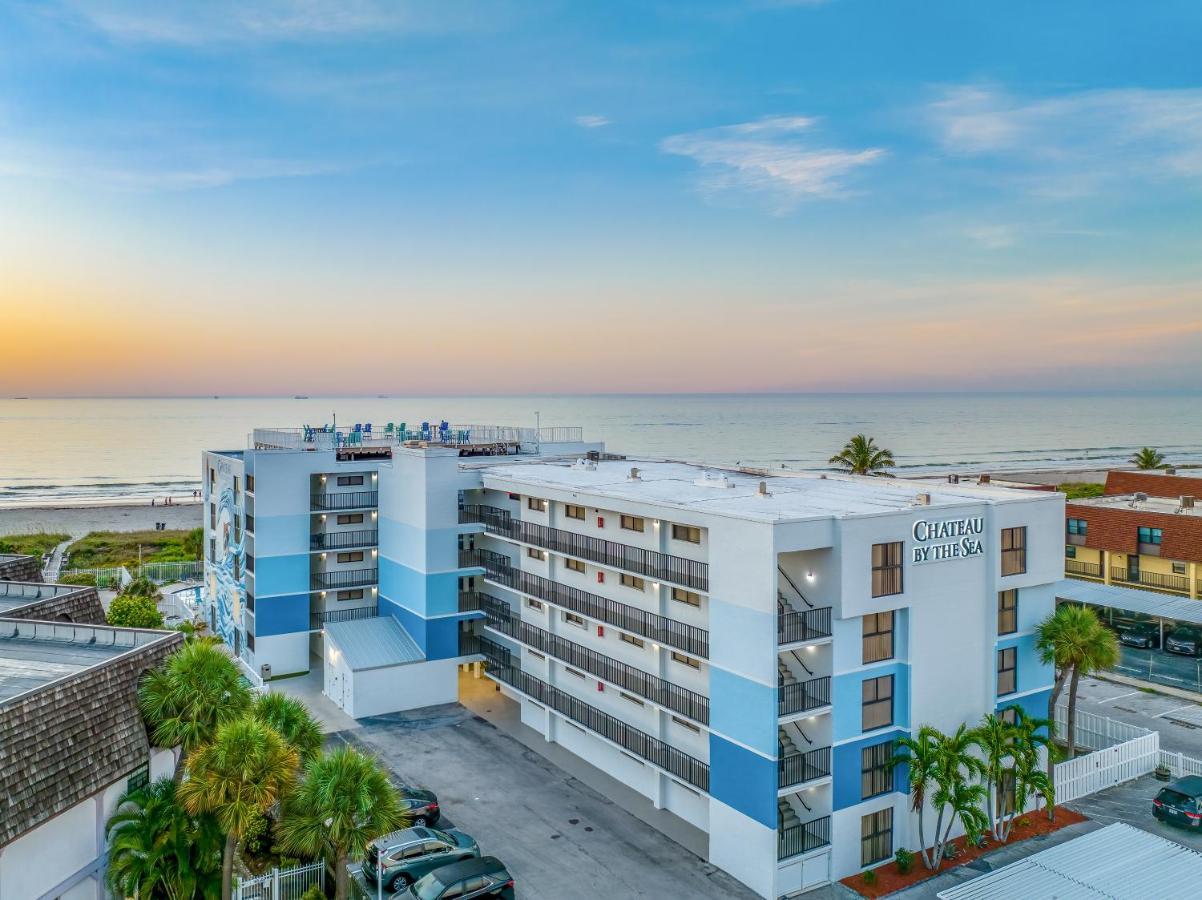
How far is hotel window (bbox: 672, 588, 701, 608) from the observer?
2705 cm

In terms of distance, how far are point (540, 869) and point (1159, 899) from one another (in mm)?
16010

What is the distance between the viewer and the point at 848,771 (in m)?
23.8

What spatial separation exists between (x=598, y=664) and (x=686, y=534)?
20.8ft

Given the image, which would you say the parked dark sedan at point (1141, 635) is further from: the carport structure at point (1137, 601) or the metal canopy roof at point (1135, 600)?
the metal canopy roof at point (1135, 600)

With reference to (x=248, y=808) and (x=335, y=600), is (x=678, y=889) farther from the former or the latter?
(x=335, y=600)

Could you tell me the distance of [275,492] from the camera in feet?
136

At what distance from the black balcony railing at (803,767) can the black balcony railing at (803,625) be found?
3.36 metres

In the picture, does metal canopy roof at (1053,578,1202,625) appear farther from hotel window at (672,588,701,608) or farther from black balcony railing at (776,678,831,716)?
hotel window at (672,588,701,608)

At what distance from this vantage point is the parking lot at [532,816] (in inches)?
932

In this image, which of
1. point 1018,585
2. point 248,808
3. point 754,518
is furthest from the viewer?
point 1018,585

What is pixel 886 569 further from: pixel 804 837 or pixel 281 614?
pixel 281 614

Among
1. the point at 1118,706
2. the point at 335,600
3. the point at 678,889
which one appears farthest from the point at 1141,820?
the point at 335,600

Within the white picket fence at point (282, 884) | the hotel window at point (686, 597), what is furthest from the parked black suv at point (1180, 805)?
the white picket fence at point (282, 884)

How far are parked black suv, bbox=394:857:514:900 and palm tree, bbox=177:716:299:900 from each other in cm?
494
